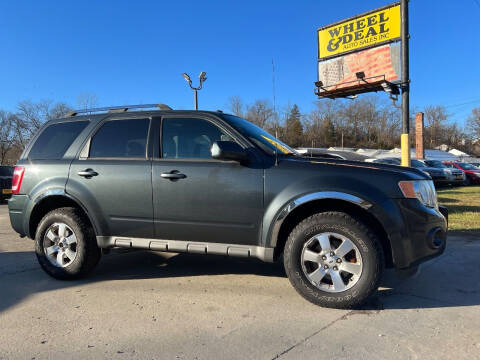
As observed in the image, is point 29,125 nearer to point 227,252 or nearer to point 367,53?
point 367,53

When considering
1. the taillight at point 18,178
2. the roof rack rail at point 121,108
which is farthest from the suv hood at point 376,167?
the taillight at point 18,178

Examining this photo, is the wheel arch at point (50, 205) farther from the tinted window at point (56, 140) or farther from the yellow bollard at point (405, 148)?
the yellow bollard at point (405, 148)

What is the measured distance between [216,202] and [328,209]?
3.54 ft

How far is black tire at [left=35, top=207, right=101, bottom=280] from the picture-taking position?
4.25 meters

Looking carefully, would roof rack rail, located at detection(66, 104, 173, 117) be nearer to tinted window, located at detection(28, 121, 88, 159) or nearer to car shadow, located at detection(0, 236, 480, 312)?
tinted window, located at detection(28, 121, 88, 159)

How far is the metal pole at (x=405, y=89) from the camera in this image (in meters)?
9.51

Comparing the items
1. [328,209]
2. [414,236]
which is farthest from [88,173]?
[414,236]

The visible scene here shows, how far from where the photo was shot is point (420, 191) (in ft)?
11.4

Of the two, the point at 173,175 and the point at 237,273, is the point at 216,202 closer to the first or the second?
the point at 173,175

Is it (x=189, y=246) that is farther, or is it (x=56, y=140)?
(x=56, y=140)

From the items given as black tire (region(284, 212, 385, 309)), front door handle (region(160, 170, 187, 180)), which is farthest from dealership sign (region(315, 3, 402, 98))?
front door handle (region(160, 170, 187, 180))

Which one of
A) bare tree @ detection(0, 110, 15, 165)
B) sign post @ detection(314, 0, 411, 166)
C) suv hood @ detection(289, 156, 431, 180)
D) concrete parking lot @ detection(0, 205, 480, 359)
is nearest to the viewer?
concrete parking lot @ detection(0, 205, 480, 359)

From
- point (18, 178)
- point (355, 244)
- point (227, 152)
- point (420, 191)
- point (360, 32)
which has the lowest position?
point (355, 244)

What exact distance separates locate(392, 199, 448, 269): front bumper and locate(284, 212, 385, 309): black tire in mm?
163
